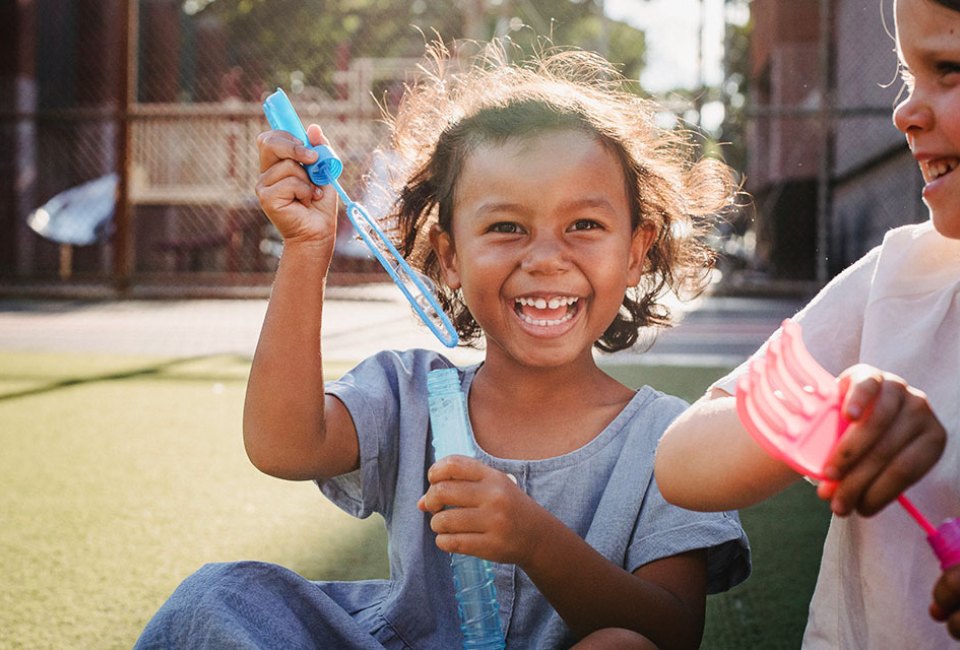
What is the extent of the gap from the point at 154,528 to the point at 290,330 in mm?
1141

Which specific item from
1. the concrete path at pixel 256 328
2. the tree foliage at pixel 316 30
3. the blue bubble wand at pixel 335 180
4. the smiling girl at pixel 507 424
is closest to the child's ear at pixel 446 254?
the smiling girl at pixel 507 424

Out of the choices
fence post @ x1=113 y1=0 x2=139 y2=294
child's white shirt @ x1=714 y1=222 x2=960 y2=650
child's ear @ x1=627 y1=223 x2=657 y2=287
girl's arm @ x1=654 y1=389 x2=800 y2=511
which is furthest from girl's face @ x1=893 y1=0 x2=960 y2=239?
fence post @ x1=113 y1=0 x2=139 y2=294

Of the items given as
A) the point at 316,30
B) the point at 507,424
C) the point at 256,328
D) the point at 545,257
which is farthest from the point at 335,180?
Result: the point at 316,30

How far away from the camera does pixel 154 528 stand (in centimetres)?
243

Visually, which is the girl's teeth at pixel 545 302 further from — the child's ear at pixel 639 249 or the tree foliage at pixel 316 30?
the tree foliage at pixel 316 30

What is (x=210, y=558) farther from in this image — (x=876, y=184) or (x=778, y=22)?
(x=778, y=22)

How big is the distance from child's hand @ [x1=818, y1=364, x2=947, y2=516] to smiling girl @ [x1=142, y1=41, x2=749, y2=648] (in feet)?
1.65

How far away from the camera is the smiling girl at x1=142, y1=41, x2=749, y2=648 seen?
4.48ft

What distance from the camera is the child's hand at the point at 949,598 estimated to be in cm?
87

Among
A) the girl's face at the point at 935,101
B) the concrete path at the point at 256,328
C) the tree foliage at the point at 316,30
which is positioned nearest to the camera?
the girl's face at the point at 935,101

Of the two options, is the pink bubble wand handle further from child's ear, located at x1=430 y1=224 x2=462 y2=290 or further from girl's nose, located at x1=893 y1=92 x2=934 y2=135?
child's ear, located at x1=430 y1=224 x2=462 y2=290

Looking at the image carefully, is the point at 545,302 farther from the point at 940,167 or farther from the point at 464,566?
the point at 940,167

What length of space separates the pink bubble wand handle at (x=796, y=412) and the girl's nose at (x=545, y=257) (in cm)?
69

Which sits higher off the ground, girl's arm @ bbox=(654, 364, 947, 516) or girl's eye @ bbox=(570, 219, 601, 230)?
girl's eye @ bbox=(570, 219, 601, 230)
